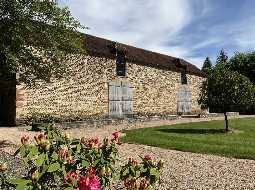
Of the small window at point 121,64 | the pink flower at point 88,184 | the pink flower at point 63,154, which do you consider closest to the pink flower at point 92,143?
the pink flower at point 63,154

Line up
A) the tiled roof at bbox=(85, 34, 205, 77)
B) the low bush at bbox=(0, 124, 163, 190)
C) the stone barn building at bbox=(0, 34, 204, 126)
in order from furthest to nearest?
the tiled roof at bbox=(85, 34, 205, 77)
the stone barn building at bbox=(0, 34, 204, 126)
the low bush at bbox=(0, 124, 163, 190)

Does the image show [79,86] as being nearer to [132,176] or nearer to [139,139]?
[139,139]

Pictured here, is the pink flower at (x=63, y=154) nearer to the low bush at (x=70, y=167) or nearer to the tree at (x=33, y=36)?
the low bush at (x=70, y=167)

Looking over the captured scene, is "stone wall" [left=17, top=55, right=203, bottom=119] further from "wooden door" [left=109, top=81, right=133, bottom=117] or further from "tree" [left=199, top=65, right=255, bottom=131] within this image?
"tree" [left=199, top=65, right=255, bottom=131]

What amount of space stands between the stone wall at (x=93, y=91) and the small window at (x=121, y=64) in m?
0.42

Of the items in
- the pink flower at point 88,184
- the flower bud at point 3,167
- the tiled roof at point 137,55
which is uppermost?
the tiled roof at point 137,55

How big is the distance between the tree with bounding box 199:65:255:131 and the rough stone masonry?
29.0 feet

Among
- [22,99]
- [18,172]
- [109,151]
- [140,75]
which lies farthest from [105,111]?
[109,151]

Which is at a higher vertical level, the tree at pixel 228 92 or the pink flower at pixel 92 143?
the tree at pixel 228 92

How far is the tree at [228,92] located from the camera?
733 inches

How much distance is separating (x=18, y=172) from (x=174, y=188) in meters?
3.70

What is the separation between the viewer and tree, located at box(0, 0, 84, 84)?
12.6 metres

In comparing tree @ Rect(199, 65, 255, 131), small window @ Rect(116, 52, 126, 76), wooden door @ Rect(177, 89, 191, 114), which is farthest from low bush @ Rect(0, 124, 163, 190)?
wooden door @ Rect(177, 89, 191, 114)

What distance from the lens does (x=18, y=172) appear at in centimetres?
861
